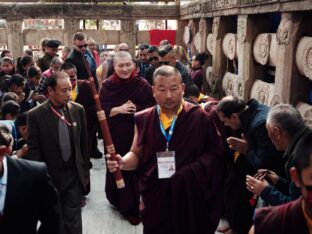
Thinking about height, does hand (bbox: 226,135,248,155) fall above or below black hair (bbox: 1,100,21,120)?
below

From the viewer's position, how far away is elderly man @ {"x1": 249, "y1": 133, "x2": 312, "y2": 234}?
1472 millimetres

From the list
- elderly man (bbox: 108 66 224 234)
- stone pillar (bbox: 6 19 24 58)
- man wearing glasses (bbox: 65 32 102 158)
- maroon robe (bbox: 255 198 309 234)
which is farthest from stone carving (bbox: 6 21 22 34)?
maroon robe (bbox: 255 198 309 234)

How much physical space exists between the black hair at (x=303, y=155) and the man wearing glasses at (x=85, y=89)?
3.70m

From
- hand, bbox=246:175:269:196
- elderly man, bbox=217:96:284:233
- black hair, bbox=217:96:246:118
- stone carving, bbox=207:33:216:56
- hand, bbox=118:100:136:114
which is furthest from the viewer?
stone carving, bbox=207:33:216:56

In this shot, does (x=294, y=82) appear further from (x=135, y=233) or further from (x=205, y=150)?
(x=135, y=233)

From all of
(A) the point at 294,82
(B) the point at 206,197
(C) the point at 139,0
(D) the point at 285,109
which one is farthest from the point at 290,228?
(C) the point at 139,0

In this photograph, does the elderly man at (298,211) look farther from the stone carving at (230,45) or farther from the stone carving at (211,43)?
the stone carving at (211,43)

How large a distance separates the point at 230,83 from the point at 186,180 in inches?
152

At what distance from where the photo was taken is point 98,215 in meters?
4.23

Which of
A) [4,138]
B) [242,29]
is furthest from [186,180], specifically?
[242,29]

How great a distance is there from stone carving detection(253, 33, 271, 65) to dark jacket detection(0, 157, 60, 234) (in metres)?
3.53

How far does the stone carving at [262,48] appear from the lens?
187 inches

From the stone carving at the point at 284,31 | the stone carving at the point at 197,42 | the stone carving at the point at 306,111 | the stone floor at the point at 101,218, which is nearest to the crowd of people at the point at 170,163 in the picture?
the stone floor at the point at 101,218

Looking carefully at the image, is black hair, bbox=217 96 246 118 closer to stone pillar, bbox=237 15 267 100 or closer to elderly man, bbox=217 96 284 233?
elderly man, bbox=217 96 284 233
